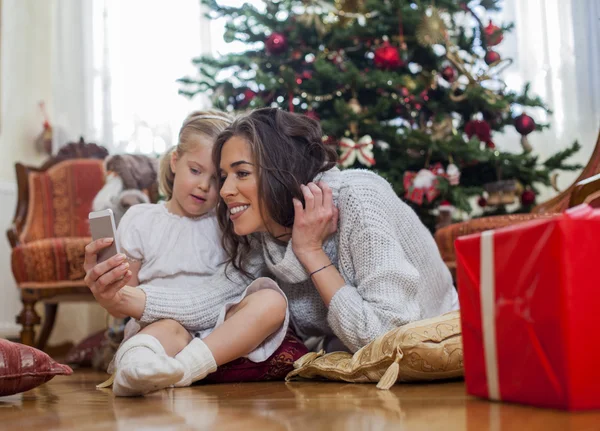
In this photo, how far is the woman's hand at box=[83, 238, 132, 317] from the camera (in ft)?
4.73

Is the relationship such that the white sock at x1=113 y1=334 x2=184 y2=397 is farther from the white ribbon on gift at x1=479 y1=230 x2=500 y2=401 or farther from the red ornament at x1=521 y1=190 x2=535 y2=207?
the red ornament at x1=521 y1=190 x2=535 y2=207

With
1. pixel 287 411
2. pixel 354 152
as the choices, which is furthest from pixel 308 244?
pixel 354 152

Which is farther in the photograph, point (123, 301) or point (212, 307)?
point (212, 307)

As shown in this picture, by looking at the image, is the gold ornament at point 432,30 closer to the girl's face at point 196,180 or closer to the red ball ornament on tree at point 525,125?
the red ball ornament on tree at point 525,125

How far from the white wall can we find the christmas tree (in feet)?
4.33

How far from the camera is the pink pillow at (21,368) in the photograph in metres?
1.36

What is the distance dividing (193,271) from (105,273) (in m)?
0.38

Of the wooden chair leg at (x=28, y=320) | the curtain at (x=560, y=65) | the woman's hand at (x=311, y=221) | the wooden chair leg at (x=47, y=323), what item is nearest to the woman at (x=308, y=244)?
the woman's hand at (x=311, y=221)

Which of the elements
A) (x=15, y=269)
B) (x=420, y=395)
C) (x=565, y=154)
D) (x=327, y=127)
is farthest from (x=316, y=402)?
(x=15, y=269)

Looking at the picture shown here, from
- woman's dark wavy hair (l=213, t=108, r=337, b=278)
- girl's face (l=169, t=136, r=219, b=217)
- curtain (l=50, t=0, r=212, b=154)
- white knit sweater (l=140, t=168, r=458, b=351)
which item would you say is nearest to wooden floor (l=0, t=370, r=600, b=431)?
white knit sweater (l=140, t=168, r=458, b=351)

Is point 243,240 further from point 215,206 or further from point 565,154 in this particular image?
point 565,154

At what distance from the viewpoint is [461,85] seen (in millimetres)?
2797

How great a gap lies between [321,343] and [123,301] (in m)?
0.54

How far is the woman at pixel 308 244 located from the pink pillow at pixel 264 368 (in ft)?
0.38
